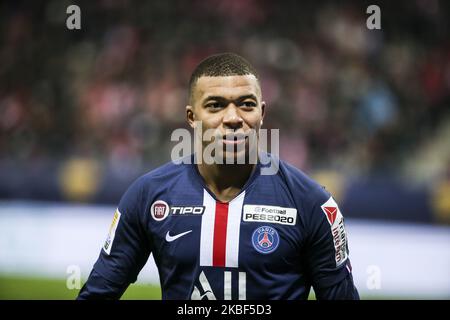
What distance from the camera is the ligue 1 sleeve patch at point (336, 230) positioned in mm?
3205

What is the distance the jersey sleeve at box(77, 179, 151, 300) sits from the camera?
331 centimetres

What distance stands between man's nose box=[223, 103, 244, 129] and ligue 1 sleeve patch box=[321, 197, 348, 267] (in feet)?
1.69

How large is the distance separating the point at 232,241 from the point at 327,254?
417 mm

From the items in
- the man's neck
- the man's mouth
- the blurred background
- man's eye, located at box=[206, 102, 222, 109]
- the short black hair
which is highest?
the blurred background

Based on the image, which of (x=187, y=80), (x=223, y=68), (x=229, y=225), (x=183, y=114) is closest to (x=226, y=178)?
(x=229, y=225)

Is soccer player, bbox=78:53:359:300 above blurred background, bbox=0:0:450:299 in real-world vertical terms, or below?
below

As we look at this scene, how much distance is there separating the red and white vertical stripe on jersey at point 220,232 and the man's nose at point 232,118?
0.34 meters

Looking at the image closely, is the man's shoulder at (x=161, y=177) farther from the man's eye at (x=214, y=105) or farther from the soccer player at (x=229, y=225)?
the man's eye at (x=214, y=105)

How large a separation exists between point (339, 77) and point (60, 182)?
14.6ft

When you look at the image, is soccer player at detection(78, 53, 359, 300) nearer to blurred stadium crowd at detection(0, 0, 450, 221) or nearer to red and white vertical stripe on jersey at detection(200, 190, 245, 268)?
red and white vertical stripe on jersey at detection(200, 190, 245, 268)

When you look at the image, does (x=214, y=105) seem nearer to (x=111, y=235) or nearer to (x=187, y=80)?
(x=111, y=235)

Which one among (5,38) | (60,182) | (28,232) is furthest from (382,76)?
(5,38)

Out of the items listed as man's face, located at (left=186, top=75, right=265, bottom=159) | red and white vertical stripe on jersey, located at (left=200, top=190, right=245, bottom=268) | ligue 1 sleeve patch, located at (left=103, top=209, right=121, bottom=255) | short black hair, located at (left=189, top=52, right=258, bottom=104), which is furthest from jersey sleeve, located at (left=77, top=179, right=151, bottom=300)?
short black hair, located at (left=189, top=52, right=258, bottom=104)

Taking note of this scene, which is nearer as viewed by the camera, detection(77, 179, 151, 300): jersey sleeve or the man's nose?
the man's nose
